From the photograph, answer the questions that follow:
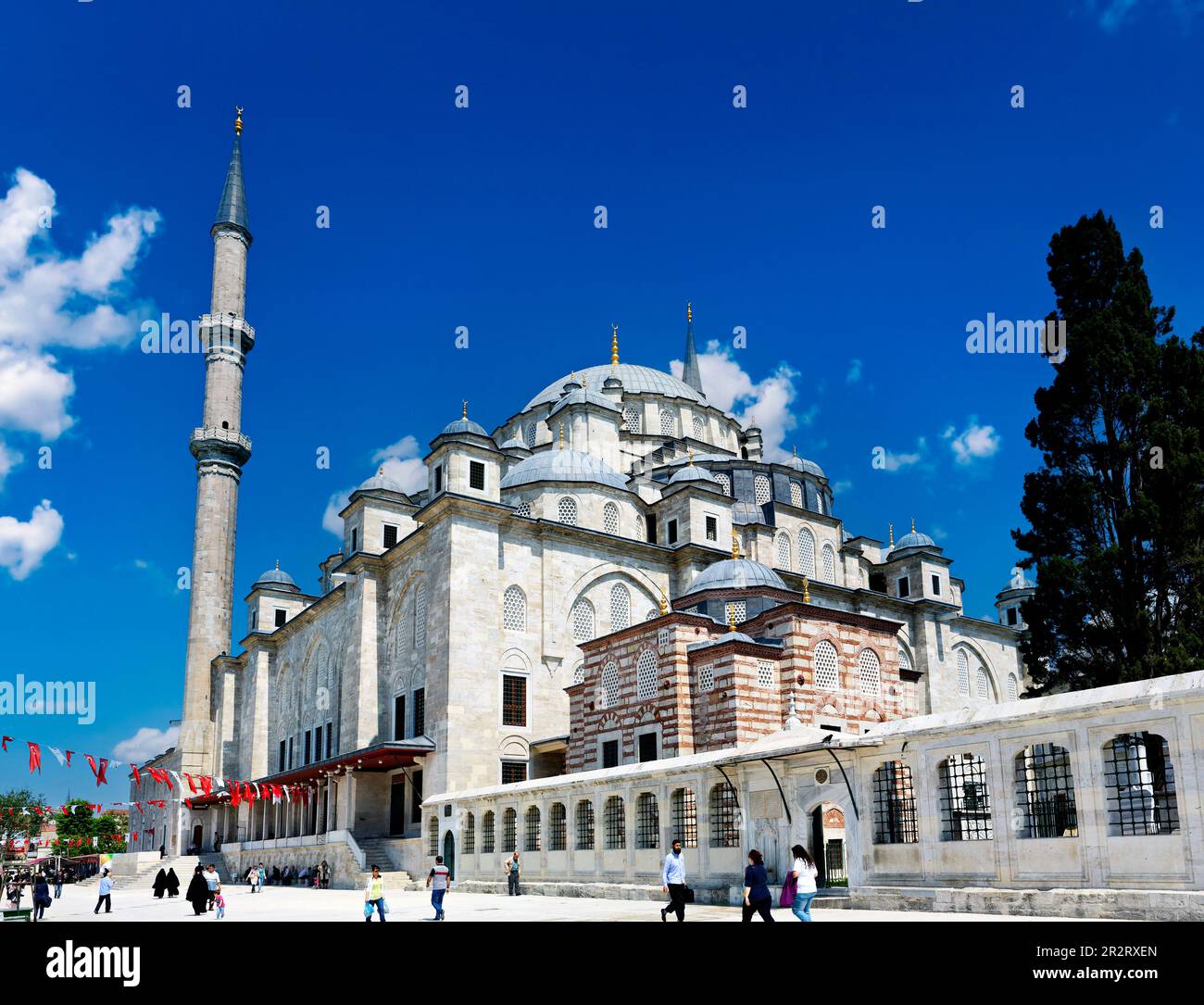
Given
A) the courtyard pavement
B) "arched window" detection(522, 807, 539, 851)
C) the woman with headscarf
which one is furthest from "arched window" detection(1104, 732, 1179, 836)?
the woman with headscarf

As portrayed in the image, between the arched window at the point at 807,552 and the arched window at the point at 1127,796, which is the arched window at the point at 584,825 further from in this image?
the arched window at the point at 807,552

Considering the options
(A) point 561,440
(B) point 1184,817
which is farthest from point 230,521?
(B) point 1184,817

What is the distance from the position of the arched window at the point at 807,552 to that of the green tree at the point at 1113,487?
17.3m

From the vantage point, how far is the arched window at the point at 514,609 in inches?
1162

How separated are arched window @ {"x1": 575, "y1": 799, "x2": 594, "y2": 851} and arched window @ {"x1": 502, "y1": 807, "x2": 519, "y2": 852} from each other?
8.63 feet

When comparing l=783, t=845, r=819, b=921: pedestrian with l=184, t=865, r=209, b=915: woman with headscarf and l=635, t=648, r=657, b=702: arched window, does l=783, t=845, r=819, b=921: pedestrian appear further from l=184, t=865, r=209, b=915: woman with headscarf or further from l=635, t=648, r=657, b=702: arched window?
l=635, t=648, r=657, b=702: arched window

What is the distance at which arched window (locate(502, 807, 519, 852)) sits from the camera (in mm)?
22375

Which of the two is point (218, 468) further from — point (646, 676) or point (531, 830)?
point (531, 830)

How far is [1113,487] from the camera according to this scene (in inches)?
781

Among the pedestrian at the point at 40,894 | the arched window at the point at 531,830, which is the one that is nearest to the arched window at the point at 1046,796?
the arched window at the point at 531,830

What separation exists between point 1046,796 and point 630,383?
33.1 metres
